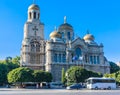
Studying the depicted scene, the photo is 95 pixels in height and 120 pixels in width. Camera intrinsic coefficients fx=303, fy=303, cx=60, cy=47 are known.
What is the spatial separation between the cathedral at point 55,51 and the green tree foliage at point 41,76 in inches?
238

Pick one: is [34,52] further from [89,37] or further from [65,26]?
[89,37]

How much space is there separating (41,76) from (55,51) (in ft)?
36.7

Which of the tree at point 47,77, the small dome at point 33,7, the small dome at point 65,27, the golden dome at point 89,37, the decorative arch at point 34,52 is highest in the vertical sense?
the small dome at point 33,7

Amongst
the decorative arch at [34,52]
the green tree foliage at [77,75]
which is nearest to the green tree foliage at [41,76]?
the green tree foliage at [77,75]

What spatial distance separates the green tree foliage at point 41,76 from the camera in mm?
67562

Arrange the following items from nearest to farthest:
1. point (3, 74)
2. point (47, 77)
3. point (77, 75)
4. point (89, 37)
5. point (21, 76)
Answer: point (21, 76)
point (77, 75)
point (47, 77)
point (3, 74)
point (89, 37)

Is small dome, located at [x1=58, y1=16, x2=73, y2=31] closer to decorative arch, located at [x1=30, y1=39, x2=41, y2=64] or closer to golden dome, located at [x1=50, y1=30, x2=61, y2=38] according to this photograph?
golden dome, located at [x1=50, y1=30, x2=61, y2=38]

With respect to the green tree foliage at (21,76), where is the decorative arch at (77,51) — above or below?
above

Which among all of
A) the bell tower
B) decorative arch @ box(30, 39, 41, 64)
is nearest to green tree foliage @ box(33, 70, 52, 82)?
the bell tower

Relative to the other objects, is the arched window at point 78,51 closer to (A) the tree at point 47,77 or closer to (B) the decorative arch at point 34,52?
(B) the decorative arch at point 34,52

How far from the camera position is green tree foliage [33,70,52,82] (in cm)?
6756

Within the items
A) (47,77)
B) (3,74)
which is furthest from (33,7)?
(47,77)

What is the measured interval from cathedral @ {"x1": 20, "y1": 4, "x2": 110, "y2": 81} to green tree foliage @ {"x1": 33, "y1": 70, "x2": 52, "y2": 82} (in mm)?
6055

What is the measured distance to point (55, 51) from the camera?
77.4m
